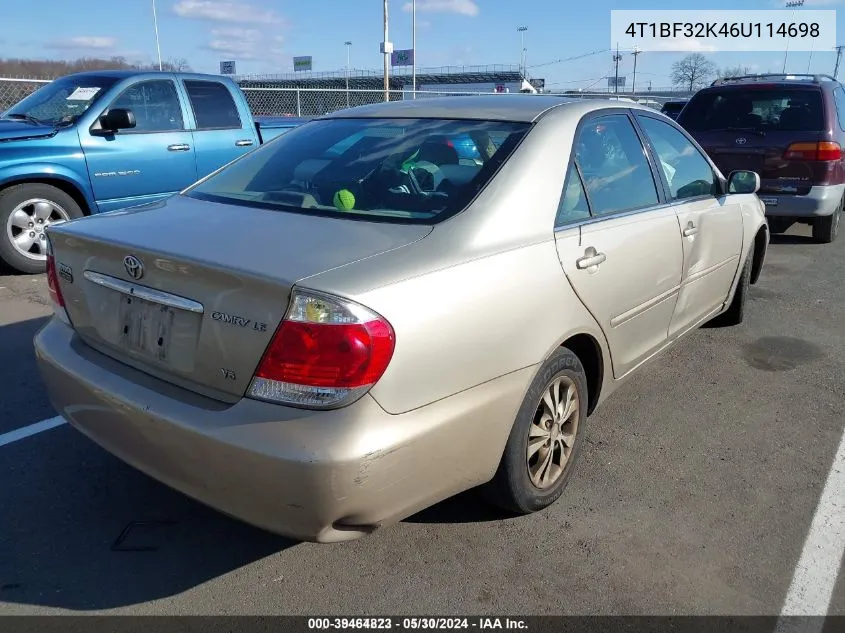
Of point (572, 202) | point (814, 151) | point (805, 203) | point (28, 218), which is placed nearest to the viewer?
point (572, 202)

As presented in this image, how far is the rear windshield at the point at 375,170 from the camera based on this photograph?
273cm

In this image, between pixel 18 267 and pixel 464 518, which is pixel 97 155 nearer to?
pixel 18 267

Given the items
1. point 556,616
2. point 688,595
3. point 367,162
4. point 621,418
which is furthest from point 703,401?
point 367,162

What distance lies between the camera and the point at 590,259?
2889 millimetres

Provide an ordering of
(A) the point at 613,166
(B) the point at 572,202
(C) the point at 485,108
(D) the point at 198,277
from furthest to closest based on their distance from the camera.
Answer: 1. (A) the point at 613,166
2. (C) the point at 485,108
3. (B) the point at 572,202
4. (D) the point at 198,277

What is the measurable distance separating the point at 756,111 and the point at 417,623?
25.5ft

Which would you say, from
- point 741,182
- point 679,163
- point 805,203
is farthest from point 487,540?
point 805,203

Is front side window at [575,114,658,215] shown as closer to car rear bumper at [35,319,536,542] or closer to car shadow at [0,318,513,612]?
car rear bumper at [35,319,536,542]

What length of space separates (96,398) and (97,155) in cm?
481

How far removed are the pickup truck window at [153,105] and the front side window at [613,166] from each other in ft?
16.5

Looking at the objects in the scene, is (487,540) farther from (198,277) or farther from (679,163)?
(679,163)

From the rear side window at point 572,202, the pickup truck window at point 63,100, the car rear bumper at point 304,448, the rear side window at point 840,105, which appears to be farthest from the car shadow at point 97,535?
the rear side window at point 840,105

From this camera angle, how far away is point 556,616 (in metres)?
2.36

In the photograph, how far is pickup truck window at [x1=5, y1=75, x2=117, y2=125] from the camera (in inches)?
264
